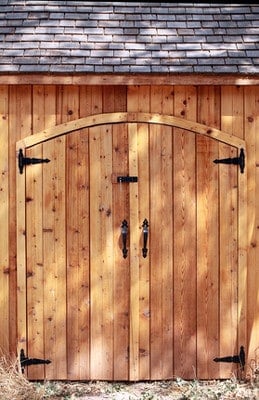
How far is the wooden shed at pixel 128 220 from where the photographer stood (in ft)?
17.3

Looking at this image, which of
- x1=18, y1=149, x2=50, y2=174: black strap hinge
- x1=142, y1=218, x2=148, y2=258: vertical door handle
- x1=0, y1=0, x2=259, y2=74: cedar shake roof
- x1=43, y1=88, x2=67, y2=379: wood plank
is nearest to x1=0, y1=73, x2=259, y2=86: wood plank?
x1=0, y1=0, x2=259, y2=74: cedar shake roof

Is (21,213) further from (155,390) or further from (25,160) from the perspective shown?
(155,390)

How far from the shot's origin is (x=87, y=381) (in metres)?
5.34

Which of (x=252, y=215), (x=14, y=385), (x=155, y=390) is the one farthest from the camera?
(x=252, y=215)

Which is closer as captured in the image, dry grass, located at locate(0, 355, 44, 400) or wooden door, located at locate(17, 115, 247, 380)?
dry grass, located at locate(0, 355, 44, 400)

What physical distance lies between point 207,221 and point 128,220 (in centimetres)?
69

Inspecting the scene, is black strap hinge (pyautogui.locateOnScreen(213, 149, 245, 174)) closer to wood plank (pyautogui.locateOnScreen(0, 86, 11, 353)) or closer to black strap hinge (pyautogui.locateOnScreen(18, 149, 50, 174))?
black strap hinge (pyautogui.locateOnScreen(18, 149, 50, 174))

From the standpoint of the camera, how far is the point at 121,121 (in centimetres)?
524

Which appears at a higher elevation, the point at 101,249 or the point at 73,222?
the point at 73,222

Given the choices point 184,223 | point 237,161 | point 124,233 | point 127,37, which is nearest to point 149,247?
point 124,233

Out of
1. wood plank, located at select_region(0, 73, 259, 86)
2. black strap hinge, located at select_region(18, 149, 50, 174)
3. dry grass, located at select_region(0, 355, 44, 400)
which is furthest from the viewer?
black strap hinge, located at select_region(18, 149, 50, 174)

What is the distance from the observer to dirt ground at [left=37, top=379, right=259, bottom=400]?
5059 mm

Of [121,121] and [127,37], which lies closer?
[121,121]

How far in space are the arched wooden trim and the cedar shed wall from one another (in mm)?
48
